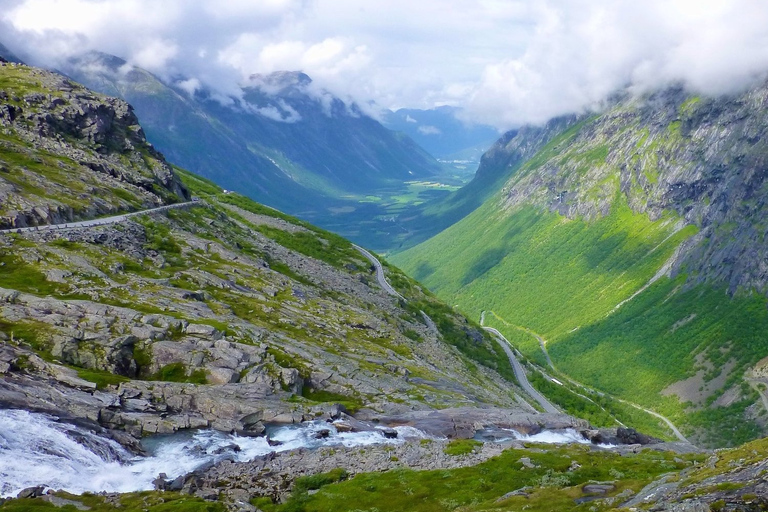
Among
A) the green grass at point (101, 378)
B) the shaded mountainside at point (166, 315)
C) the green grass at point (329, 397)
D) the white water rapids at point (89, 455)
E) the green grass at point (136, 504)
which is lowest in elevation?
the green grass at point (136, 504)

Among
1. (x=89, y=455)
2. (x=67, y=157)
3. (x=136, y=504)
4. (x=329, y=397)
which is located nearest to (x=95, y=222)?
(x=67, y=157)

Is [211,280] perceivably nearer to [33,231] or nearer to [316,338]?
[316,338]

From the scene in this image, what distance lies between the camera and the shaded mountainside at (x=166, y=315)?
208ft

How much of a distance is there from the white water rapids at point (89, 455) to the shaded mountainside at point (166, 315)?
249 cm

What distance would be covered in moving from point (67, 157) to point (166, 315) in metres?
79.8

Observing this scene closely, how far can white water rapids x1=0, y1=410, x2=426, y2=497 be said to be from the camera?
47312 millimetres

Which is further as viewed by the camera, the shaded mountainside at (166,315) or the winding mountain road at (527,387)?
the winding mountain road at (527,387)

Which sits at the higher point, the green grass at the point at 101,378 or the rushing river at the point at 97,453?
the green grass at the point at 101,378

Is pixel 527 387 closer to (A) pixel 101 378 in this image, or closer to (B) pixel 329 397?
(B) pixel 329 397

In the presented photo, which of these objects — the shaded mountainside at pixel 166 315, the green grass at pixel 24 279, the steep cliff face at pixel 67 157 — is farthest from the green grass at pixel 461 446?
the steep cliff face at pixel 67 157

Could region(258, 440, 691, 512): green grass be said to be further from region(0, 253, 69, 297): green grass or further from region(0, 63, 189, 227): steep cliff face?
region(0, 63, 189, 227): steep cliff face

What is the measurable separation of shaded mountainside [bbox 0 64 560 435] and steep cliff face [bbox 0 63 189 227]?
19.6 inches

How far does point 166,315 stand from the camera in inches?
3132

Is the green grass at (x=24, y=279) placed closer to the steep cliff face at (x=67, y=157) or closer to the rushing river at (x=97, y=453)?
the steep cliff face at (x=67, y=157)
